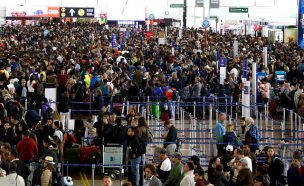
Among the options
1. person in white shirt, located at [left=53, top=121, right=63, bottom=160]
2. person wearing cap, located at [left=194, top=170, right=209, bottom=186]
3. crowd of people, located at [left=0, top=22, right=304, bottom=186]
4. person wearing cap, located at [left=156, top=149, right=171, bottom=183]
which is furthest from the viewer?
person in white shirt, located at [left=53, top=121, right=63, bottom=160]

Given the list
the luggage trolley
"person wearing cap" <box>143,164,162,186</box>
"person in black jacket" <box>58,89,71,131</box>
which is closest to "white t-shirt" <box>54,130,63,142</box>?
the luggage trolley

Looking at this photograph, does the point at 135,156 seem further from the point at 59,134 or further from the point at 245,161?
the point at 245,161

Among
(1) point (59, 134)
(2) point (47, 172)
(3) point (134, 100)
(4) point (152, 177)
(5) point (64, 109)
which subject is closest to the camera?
(4) point (152, 177)

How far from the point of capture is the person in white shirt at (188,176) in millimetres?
12609

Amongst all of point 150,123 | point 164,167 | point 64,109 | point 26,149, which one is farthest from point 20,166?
point 150,123

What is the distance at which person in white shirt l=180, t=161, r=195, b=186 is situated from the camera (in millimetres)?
12609

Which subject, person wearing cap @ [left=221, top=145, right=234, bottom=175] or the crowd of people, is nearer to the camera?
the crowd of people

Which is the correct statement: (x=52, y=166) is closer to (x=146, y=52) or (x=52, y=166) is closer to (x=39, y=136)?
(x=39, y=136)

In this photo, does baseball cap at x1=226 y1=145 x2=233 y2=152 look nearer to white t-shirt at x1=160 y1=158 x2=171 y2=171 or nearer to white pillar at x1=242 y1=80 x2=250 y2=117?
white t-shirt at x1=160 y1=158 x2=171 y2=171

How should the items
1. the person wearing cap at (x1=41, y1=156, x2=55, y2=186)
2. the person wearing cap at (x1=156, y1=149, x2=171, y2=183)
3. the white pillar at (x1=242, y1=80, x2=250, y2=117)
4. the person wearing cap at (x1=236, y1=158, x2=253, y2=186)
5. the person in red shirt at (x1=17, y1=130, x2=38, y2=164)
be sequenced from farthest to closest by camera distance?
the white pillar at (x1=242, y1=80, x2=250, y2=117) < the person in red shirt at (x1=17, y1=130, x2=38, y2=164) < the person wearing cap at (x1=156, y1=149, x2=171, y2=183) < the person wearing cap at (x1=41, y1=156, x2=55, y2=186) < the person wearing cap at (x1=236, y1=158, x2=253, y2=186)

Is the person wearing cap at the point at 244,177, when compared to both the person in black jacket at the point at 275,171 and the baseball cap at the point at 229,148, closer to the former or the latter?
the person in black jacket at the point at 275,171

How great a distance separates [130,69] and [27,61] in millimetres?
3996

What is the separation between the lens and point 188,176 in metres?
12.7

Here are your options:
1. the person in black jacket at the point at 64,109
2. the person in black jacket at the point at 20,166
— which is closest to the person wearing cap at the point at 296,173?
the person in black jacket at the point at 20,166
